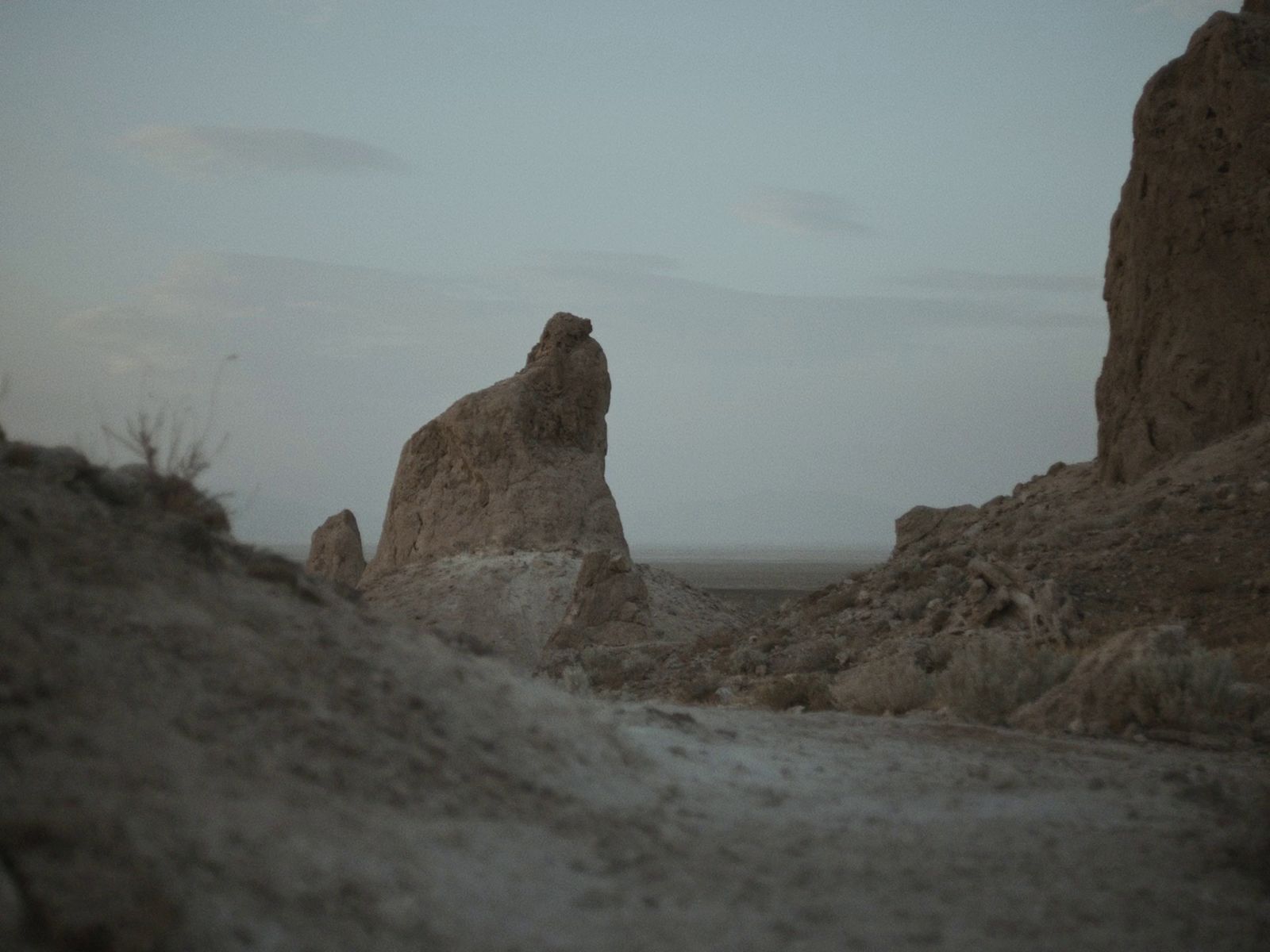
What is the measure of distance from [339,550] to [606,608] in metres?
10.8

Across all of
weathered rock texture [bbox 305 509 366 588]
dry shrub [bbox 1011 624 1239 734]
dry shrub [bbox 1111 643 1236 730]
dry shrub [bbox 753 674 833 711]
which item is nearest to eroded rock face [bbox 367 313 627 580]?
weathered rock texture [bbox 305 509 366 588]

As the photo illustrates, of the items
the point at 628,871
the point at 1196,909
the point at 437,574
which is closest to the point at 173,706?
the point at 628,871

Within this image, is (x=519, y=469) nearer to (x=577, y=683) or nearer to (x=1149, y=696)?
(x=577, y=683)

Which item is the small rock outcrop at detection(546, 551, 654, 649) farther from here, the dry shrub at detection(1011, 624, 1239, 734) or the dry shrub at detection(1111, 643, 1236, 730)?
the dry shrub at detection(1111, 643, 1236, 730)

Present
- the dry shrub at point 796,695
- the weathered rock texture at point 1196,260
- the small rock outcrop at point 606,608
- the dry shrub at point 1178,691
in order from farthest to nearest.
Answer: the small rock outcrop at point 606,608 < the weathered rock texture at point 1196,260 < the dry shrub at point 796,695 < the dry shrub at point 1178,691

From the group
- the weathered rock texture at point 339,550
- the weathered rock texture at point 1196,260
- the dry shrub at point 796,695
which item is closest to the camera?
the dry shrub at point 796,695

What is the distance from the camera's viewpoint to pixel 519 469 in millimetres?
27375

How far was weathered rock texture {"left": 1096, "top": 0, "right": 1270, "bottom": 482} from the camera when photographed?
682 inches

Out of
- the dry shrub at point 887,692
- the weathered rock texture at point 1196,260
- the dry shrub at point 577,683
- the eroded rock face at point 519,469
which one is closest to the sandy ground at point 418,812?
the dry shrub at point 887,692

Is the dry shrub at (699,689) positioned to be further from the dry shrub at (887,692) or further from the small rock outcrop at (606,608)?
the small rock outcrop at (606,608)

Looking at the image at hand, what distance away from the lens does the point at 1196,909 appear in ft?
14.7

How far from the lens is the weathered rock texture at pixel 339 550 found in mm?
28906

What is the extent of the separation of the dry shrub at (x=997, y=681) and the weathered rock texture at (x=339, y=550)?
20696 millimetres

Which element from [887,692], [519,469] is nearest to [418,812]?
[887,692]
